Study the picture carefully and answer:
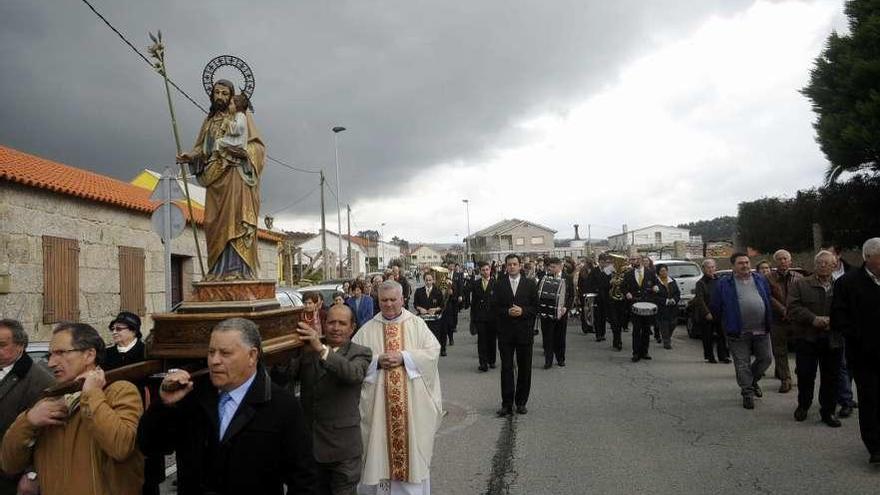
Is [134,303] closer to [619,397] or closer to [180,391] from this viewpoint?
[619,397]

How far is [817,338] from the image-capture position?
6621 millimetres

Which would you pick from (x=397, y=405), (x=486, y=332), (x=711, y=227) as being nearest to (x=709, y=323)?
(x=486, y=332)

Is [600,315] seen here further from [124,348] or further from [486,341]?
[124,348]

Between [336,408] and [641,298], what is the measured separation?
9761 millimetres

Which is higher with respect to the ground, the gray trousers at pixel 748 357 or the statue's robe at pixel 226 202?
the statue's robe at pixel 226 202

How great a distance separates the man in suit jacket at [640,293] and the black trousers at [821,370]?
4.77m

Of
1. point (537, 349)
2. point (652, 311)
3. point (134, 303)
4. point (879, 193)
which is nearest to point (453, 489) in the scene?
point (652, 311)

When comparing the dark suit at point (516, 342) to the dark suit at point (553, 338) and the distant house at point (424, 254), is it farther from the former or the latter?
the distant house at point (424, 254)

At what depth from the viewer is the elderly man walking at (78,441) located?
8.55 feet

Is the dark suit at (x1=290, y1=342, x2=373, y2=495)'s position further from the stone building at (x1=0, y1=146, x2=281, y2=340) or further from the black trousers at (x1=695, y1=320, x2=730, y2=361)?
the stone building at (x1=0, y1=146, x2=281, y2=340)

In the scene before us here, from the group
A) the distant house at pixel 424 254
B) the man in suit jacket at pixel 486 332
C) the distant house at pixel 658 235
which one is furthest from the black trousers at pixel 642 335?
the distant house at pixel 424 254

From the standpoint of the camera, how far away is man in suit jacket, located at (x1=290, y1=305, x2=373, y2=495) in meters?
3.79

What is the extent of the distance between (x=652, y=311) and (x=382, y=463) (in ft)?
27.2

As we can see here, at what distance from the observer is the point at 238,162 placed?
414cm
